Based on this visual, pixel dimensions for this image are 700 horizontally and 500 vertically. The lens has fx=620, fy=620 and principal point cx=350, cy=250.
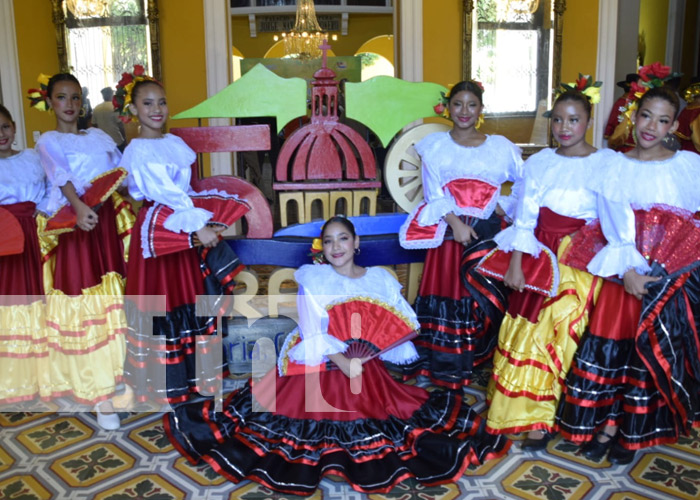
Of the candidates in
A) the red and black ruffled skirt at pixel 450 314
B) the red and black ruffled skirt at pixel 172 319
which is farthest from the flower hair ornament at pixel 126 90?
the red and black ruffled skirt at pixel 450 314

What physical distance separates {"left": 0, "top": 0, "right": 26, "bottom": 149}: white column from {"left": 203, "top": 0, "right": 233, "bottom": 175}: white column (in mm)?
1673

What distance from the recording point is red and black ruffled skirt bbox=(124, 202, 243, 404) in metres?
2.79

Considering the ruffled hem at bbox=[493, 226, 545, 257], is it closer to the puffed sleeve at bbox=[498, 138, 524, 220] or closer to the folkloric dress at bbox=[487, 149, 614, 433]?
the folkloric dress at bbox=[487, 149, 614, 433]

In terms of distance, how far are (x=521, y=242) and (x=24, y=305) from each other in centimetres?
223

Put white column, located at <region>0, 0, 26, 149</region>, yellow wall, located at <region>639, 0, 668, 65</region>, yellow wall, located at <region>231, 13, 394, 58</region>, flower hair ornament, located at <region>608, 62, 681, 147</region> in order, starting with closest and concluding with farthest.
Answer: flower hair ornament, located at <region>608, 62, 681, 147</region>
white column, located at <region>0, 0, 26, 149</region>
yellow wall, located at <region>639, 0, 668, 65</region>
yellow wall, located at <region>231, 13, 394, 58</region>

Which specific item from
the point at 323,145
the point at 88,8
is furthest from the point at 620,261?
the point at 88,8

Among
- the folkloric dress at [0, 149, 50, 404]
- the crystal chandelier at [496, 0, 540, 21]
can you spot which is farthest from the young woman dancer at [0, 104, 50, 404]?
the crystal chandelier at [496, 0, 540, 21]

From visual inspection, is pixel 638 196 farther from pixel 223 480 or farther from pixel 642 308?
pixel 223 480

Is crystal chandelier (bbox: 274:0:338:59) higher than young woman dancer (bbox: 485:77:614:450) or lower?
higher

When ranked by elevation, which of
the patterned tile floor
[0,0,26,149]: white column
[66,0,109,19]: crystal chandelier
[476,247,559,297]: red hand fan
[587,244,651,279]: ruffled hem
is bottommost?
the patterned tile floor

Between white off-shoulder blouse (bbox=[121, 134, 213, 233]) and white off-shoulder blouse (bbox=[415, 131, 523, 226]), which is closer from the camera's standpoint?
white off-shoulder blouse (bbox=[121, 134, 213, 233])

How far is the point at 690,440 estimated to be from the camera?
102 inches

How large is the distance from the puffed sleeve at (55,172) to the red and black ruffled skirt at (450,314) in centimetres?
167

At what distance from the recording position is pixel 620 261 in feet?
7.44
